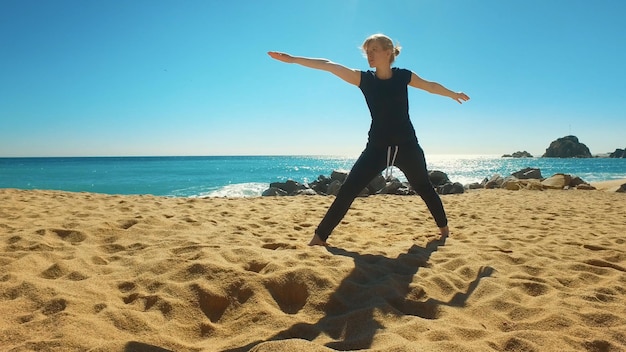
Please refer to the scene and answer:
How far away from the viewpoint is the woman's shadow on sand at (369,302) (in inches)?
74.7

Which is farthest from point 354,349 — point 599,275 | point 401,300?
point 599,275

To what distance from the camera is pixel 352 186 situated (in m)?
3.63

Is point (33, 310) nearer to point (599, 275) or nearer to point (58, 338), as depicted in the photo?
point (58, 338)

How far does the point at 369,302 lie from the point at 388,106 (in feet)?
6.55

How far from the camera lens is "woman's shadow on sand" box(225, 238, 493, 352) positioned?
1.90 meters

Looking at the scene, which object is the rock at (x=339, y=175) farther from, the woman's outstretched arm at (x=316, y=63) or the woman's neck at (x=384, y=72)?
the woman's outstretched arm at (x=316, y=63)

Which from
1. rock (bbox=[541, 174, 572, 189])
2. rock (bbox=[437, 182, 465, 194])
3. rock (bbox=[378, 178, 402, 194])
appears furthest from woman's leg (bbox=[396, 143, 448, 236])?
rock (bbox=[541, 174, 572, 189])

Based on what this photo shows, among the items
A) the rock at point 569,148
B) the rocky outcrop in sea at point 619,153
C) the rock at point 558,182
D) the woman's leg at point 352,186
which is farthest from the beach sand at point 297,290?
the rocky outcrop in sea at point 619,153

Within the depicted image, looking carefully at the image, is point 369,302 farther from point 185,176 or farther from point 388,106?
point 185,176

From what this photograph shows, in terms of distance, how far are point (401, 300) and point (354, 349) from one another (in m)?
0.68

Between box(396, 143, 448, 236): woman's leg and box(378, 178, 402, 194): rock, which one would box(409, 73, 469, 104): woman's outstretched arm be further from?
box(378, 178, 402, 194): rock

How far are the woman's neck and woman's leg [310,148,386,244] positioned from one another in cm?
73

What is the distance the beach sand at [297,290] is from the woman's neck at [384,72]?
5.61ft

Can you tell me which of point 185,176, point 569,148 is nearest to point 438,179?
point 185,176
